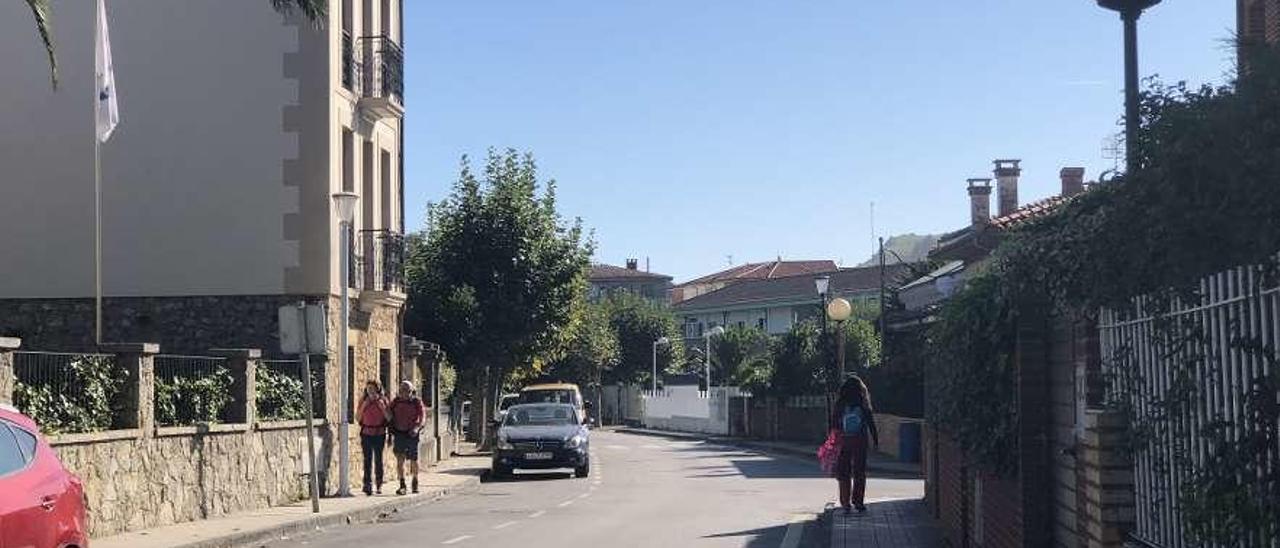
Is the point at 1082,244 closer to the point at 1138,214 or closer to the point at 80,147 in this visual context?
the point at 1138,214

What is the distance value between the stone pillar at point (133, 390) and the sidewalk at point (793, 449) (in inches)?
645

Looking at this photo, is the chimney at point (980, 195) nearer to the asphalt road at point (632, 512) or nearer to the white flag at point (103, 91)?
the asphalt road at point (632, 512)

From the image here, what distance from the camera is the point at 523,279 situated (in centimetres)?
4078

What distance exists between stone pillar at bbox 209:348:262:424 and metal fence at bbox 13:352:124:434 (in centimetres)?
335

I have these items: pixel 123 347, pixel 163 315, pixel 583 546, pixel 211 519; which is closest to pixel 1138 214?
pixel 583 546

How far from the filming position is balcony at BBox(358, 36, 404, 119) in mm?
26953

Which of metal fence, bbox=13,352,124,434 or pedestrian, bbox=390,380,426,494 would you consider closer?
metal fence, bbox=13,352,124,434

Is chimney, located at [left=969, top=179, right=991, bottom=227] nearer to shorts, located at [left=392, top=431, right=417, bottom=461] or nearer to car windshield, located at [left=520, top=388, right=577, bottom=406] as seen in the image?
car windshield, located at [left=520, top=388, right=577, bottom=406]

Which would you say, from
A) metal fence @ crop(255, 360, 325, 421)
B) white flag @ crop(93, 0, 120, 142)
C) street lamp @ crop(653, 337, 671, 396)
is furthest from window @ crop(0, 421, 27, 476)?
street lamp @ crop(653, 337, 671, 396)

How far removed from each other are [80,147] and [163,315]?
3.07 m

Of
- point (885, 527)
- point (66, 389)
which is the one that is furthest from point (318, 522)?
point (885, 527)

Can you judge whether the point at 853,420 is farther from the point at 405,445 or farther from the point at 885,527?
the point at 405,445

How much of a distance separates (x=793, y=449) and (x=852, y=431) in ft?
79.0

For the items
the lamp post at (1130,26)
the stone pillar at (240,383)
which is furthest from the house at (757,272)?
the lamp post at (1130,26)
